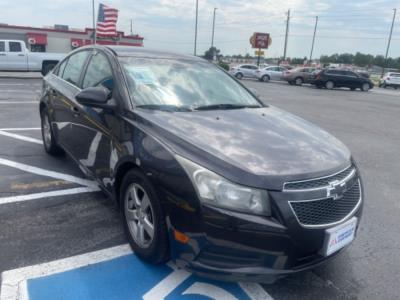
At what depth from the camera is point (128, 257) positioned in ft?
9.75

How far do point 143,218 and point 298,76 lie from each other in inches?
1160

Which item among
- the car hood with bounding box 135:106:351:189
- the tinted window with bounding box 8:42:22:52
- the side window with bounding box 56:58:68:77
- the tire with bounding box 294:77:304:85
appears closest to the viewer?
the car hood with bounding box 135:106:351:189

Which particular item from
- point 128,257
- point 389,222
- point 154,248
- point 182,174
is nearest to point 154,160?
point 182,174

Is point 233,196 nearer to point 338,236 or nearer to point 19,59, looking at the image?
point 338,236

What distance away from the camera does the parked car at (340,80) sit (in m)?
27.9

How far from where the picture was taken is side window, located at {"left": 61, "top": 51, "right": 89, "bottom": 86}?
14.1 feet

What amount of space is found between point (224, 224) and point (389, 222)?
2537mm

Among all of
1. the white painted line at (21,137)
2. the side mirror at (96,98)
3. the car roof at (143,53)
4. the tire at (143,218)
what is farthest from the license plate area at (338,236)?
the white painted line at (21,137)

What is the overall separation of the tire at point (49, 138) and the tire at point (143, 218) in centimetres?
251

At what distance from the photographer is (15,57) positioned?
18.4 meters

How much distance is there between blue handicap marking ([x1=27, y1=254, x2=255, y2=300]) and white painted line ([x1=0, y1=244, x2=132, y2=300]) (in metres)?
0.06

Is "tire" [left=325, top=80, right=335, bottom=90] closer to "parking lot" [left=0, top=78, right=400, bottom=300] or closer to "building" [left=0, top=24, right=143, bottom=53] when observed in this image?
"building" [left=0, top=24, right=143, bottom=53]

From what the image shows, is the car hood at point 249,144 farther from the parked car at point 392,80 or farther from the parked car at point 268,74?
the parked car at point 392,80

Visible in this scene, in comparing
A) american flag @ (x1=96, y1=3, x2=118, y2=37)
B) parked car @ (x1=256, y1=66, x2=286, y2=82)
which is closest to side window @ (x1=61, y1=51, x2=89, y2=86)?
american flag @ (x1=96, y1=3, x2=118, y2=37)
